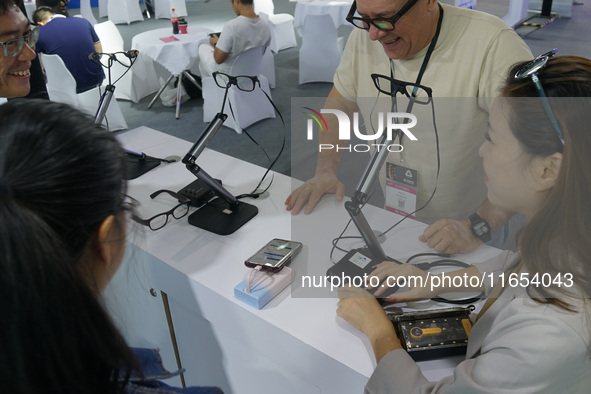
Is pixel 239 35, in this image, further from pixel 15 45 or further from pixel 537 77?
pixel 537 77

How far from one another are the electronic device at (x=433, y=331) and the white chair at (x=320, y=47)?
4.06m

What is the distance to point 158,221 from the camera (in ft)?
4.87

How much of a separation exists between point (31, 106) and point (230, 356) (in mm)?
890

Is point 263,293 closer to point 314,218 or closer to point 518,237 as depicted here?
point 314,218

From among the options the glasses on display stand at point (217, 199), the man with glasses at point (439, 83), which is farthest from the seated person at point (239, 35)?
the glasses on display stand at point (217, 199)

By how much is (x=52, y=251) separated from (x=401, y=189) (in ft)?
3.38

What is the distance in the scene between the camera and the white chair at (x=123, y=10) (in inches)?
305

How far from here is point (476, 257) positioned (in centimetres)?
125

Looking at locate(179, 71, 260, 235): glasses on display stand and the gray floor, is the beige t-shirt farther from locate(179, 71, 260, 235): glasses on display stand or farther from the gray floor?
the gray floor

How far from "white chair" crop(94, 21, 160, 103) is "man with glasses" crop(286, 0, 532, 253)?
11.6 ft

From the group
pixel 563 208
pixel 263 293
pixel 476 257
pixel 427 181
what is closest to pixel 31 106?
pixel 263 293

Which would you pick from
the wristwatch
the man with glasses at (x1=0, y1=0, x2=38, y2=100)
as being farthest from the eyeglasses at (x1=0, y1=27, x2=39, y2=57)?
the wristwatch

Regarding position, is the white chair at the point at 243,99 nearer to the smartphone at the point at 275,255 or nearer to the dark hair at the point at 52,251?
the smartphone at the point at 275,255

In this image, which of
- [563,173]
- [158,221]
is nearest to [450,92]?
[563,173]
